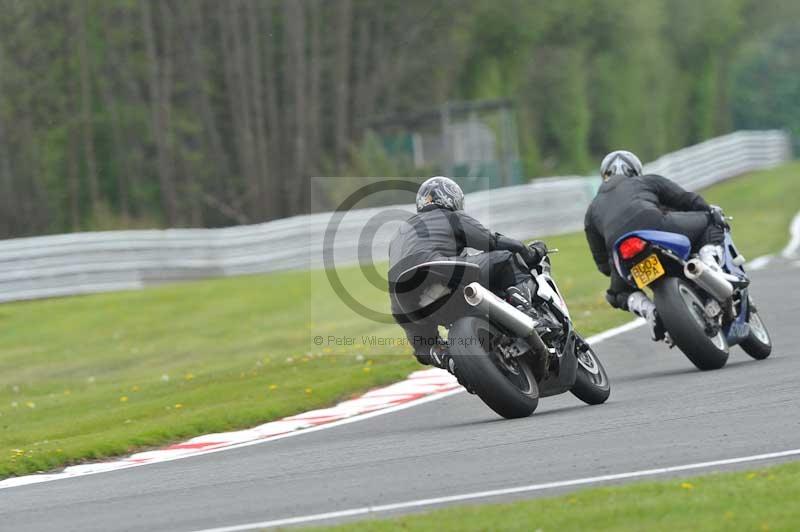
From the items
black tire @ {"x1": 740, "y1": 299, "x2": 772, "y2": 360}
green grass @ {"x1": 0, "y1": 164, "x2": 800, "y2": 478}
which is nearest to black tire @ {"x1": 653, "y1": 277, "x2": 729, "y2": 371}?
black tire @ {"x1": 740, "y1": 299, "x2": 772, "y2": 360}

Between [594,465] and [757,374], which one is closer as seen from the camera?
[594,465]

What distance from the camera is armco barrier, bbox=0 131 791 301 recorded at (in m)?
24.8

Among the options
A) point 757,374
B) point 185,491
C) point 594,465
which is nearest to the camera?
point 594,465

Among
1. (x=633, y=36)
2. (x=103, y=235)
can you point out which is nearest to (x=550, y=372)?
(x=103, y=235)

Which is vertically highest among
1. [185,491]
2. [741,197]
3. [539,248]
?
[539,248]

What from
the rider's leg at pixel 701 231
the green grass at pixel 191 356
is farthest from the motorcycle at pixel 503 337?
the green grass at pixel 191 356

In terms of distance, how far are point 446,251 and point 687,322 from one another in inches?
82.1

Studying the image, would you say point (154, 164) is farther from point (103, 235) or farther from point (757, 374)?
point (757, 374)

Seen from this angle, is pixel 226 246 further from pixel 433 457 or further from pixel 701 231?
pixel 433 457

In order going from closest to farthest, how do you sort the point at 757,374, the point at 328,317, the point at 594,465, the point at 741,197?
the point at 594,465 < the point at 757,374 < the point at 328,317 < the point at 741,197

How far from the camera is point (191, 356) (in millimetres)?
18781

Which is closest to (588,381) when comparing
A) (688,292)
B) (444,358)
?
(444,358)

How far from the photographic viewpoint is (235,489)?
7.76 m

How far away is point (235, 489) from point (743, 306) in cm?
484
